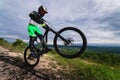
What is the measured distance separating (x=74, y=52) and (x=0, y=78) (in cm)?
400

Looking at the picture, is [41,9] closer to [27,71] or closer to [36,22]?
[36,22]

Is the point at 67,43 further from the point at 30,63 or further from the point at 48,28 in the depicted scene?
the point at 30,63

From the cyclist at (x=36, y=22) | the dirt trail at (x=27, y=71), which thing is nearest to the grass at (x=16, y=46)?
the dirt trail at (x=27, y=71)

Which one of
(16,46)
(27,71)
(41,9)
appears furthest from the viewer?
(16,46)

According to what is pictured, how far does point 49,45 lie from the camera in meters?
10.3

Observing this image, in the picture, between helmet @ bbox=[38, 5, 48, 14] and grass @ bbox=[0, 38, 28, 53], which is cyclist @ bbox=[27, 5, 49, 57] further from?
grass @ bbox=[0, 38, 28, 53]

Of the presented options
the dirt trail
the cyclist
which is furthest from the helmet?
the dirt trail

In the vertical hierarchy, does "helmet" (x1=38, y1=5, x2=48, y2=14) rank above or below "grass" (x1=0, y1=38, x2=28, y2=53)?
above

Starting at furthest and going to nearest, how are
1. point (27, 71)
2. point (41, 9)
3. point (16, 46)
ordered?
1. point (16, 46)
2. point (27, 71)
3. point (41, 9)

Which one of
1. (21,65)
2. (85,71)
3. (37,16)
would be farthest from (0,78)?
(85,71)

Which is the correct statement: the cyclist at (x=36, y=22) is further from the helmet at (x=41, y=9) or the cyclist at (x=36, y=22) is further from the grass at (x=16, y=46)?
the grass at (x=16, y=46)

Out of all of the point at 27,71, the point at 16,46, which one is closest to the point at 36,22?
the point at 27,71

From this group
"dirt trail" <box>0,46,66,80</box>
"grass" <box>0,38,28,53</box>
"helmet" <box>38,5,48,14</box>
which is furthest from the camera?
"grass" <box>0,38,28,53</box>

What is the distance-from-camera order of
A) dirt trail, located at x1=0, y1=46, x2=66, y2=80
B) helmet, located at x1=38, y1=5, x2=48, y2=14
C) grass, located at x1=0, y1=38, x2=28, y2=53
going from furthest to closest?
grass, located at x1=0, y1=38, x2=28, y2=53 < helmet, located at x1=38, y1=5, x2=48, y2=14 < dirt trail, located at x1=0, y1=46, x2=66, y2=80
